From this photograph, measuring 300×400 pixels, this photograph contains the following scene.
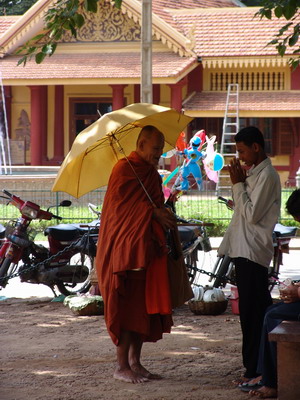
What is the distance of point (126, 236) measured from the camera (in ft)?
19.0

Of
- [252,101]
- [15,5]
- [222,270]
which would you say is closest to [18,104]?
[252,101]

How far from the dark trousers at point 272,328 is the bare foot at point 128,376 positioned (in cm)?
93

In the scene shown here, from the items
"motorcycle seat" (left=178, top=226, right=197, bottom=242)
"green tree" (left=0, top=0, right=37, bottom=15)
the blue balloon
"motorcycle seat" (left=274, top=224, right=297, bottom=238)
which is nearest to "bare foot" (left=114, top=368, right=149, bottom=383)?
"motorcycle seat" (left=178, top=226, right=197, bottom=242)

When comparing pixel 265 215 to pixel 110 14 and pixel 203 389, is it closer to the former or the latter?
pixel 203 389

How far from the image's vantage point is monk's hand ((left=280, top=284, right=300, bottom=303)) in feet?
17.3

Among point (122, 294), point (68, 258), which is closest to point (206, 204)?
point (68, 258)

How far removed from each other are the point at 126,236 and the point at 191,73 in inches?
903

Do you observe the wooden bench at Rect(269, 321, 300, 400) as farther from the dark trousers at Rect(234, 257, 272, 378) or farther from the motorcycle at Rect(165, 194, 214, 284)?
the motorcycle at Rect(165, 194, 214, 284)

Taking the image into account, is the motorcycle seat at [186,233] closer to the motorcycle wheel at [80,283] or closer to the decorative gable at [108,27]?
the motorcycle wheel at [80,283]

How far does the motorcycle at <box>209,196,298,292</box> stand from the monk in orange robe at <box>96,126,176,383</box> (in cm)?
313

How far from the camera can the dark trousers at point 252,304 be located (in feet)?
18.7

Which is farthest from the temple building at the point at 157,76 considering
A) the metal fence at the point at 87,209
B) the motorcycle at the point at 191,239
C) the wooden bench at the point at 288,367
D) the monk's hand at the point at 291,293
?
the wooden bench at the point at 288,367

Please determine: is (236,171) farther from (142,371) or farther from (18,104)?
(18,104)

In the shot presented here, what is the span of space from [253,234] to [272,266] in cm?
428
